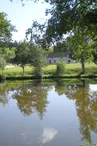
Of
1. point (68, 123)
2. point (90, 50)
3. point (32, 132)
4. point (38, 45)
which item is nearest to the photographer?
point (38, 45)

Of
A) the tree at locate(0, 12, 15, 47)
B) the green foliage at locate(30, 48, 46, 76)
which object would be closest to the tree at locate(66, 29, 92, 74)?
the tree at locate(0, 12, 15, 47)

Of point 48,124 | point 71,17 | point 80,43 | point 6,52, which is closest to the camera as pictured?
point 71,17

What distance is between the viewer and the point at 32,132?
51.2 feet

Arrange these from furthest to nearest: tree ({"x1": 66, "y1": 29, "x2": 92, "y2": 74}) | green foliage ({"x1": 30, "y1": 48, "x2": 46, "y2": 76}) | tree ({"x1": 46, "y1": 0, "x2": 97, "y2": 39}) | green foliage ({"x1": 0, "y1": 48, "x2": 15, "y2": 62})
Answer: green foliage ({"x1": 30, "y1": 48, "x2": 46, "y2": 76})
green foliage ({"x1": 0, "y1": 48, "x2": 15, "y2": 62})
tree ({"x1": 66, "y1": 29, "x2": 92, "y2": 74})
tree ({"x1": 46, "y1": 0, "x2": 97, "y2": 39})

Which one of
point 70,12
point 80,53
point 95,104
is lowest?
point 95,104

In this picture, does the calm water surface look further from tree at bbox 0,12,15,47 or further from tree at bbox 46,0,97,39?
tree at bbox 0,12,15,47

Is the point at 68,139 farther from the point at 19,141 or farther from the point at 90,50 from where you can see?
the point at 90,50

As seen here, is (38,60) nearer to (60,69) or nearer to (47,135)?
(60,69)

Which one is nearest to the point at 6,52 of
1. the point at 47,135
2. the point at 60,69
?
the point at 60,69

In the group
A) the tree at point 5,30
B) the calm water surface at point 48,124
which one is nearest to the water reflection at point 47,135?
the calm water surface at point 48,124

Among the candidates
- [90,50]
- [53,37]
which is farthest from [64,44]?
[90,50]

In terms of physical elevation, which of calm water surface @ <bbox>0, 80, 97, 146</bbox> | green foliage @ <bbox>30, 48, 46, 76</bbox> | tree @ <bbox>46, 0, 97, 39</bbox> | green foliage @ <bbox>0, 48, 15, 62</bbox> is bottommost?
calm water surface @ <bbox>0, 80, 97, 146</bbox>

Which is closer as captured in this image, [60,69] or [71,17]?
[71,17]

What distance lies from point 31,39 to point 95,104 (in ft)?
49.6
